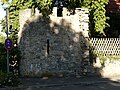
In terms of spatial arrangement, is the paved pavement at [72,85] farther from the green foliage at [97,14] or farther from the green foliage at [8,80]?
the green foliage at [97,14]

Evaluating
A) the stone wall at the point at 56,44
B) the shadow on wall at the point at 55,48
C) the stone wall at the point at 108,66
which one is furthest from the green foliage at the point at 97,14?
the shadow on wall at the point at 55,48

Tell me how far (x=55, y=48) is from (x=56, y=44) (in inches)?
9.1

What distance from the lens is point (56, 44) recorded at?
20.9 m

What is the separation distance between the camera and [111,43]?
22.1 metres

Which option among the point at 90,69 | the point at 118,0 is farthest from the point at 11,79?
the point at 118,0

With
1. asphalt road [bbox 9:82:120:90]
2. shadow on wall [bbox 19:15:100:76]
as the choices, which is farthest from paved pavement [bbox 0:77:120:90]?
shadow on wall [bbox 19:15:100:76]

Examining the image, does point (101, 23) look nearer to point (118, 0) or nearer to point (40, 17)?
point (40, 17)

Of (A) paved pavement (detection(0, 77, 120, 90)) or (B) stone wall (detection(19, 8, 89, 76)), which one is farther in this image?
(B) stone wall (detection(19, 8, 89, 76))

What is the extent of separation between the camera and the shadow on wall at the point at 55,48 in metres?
20.9

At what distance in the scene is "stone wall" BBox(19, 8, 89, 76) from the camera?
20859 mm

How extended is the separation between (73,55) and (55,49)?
1.06 m

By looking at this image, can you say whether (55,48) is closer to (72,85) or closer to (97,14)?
(72,85)

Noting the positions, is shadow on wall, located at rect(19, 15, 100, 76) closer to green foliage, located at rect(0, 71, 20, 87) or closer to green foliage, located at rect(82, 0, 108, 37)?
green foliage, located at rect(82, 0, 108, 37)


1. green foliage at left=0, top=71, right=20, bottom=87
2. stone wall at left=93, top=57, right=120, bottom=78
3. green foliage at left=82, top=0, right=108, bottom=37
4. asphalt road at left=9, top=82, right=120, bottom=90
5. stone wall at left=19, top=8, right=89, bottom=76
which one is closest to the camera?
asphalt road at left=9, top=82, right=120, bottom=90
